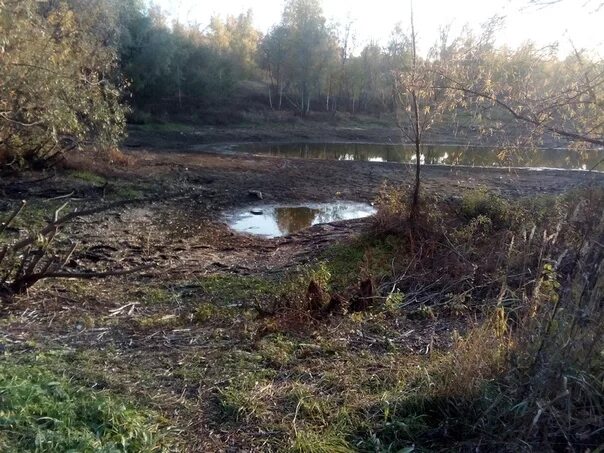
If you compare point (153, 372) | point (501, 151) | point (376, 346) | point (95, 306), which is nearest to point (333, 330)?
point (376, 346)

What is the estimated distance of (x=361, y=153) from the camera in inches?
1454

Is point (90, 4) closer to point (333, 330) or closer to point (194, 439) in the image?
point (333, 330)

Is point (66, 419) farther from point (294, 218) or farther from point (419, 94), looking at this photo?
point (294, 218)

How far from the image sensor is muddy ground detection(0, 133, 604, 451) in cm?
473

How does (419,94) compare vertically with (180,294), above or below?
above

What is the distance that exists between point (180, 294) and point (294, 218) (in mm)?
9067

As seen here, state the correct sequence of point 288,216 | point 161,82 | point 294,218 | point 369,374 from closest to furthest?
point 369,374 → point 294,218 → point 288,216 → point 161,82

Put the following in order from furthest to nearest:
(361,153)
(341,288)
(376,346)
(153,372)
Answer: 1. (361,153)
2. (341,288)
3. (376,346)
4. (153,372)

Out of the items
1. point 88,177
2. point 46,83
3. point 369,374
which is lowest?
point 88,177

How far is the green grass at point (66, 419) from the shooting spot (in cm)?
344

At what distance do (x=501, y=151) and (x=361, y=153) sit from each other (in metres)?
30.3

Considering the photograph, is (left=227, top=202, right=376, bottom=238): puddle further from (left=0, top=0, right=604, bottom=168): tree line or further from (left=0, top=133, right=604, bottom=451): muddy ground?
(left=0, top=0, right=604, bottom=168): tree line

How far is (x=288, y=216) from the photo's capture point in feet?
58.8

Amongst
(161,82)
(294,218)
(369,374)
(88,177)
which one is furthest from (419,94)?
(161,82)
